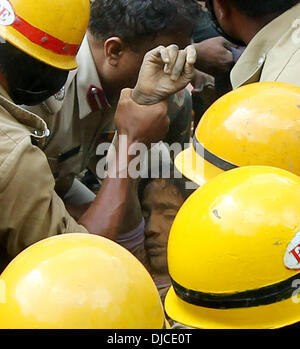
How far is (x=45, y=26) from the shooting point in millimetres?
2955

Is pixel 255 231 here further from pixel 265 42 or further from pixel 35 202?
pixel 265 42

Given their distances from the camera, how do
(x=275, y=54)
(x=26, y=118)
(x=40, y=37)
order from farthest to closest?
(x=275, y=54) < (x=40, y=37) < (x=26, y=118)

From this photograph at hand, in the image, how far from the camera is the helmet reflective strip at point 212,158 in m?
2.53

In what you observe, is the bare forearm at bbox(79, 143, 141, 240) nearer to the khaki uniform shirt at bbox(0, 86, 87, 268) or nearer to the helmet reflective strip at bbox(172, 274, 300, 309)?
the khaki uniform shirt at bbox(0, 86, 87, 268)

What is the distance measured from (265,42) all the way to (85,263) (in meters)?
1.69

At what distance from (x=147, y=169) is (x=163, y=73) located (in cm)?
89

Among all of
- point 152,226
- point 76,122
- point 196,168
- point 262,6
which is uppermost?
point 262,6

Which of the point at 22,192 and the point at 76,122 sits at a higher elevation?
the point at 22,192

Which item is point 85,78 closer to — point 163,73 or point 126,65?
point 126,65

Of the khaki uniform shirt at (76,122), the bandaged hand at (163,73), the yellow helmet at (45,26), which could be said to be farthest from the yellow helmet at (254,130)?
the khaki uniform shirt at (76,122)

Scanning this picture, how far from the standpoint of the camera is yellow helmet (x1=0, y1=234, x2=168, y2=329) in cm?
182

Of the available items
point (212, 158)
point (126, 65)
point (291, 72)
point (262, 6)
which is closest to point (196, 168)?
point (212, 158)

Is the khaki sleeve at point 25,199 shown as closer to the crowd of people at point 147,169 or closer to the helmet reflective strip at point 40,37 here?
the crowd of people at point 147,169

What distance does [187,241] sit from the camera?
6.95 ft
